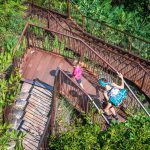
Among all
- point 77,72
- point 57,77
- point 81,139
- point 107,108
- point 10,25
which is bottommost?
point 107,108

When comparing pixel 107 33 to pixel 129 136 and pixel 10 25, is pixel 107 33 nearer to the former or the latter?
pixel 10 25

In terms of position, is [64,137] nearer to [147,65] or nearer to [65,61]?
[65,61]

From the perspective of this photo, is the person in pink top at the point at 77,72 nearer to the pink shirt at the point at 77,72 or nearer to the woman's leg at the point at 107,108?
the pink shirt at the point at 77,72

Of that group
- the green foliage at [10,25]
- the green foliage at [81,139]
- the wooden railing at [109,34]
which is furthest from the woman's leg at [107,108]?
the wooden railing at [109,34]

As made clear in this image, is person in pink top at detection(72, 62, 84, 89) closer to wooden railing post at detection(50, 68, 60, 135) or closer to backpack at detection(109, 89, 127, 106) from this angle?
wooden railing post at detection(50, 68, 60, 135)

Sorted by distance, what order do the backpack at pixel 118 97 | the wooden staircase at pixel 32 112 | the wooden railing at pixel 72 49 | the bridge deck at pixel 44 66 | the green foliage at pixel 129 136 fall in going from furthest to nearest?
1. the wooden railing at pixel 72 49
2. the bridge deck at pixel 44 66
3. the backpack at pixel 118 97
4. the wooden staircase at pixel 32 112
5. the green foliage at pixel 129 136

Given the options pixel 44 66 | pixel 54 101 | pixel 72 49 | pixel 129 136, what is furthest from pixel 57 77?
pixel 129 136

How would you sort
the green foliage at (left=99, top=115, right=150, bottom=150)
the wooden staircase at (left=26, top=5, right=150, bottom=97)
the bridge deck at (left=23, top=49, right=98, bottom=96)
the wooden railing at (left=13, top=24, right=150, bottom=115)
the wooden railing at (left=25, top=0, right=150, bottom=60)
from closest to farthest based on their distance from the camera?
the green foliage at (left=99, top=115, right=150, bottom=150) → the bridge deck at (left=23, top=49, right=98, bottom=96) → the wooden railing at (left=13, top=24, right=150, bottom=115) → the wooden staircase at (left=26, top=5, right=150, bottom=97) → the wooden railing at (left=25, top=0, right=150, bottom=60)

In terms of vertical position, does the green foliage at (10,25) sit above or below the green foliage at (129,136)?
above

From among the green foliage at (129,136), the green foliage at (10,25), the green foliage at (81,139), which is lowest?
the green foliage at (81,139)

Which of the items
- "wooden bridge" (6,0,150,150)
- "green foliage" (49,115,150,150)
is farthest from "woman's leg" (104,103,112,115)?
"green foliage" (49,115,150,150)

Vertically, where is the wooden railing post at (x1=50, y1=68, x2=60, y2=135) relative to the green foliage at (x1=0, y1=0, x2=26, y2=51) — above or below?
below

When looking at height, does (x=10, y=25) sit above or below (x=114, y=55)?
above
